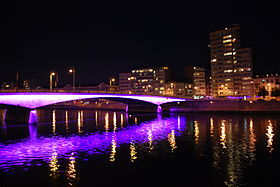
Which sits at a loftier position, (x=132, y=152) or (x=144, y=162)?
(x=144, y=162)

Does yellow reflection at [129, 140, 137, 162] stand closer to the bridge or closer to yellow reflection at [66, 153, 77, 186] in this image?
yellow reflection at [66, 153, 77, 186]

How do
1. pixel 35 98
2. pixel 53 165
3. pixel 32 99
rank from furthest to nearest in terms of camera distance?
pixel 35 98 → pixel 32 99 → pixel 53 165

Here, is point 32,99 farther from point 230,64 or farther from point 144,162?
point 230,64

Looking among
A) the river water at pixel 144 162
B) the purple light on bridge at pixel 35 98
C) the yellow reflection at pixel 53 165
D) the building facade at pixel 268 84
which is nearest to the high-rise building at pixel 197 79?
the building facade at pixel 268 84

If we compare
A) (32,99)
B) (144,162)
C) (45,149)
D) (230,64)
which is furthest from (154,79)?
(144,162)

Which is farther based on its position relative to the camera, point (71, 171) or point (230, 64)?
point (230, 64)

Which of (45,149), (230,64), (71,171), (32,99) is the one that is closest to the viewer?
(71,171)

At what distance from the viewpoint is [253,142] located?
3541 centimetres

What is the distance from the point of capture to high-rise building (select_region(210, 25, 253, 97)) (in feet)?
481

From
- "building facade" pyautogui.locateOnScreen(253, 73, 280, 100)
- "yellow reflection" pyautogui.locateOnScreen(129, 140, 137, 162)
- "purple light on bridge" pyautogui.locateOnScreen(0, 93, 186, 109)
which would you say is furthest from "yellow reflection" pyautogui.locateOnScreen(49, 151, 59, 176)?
"building facade" pyautogui.locateOnScreen(253, 73, 280, 100)

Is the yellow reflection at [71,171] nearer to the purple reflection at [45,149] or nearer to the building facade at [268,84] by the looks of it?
the purple reflection at [45,149]

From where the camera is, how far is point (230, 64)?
15412 cm

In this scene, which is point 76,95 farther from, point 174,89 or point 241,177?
point 174,89

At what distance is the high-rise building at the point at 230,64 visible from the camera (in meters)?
147
